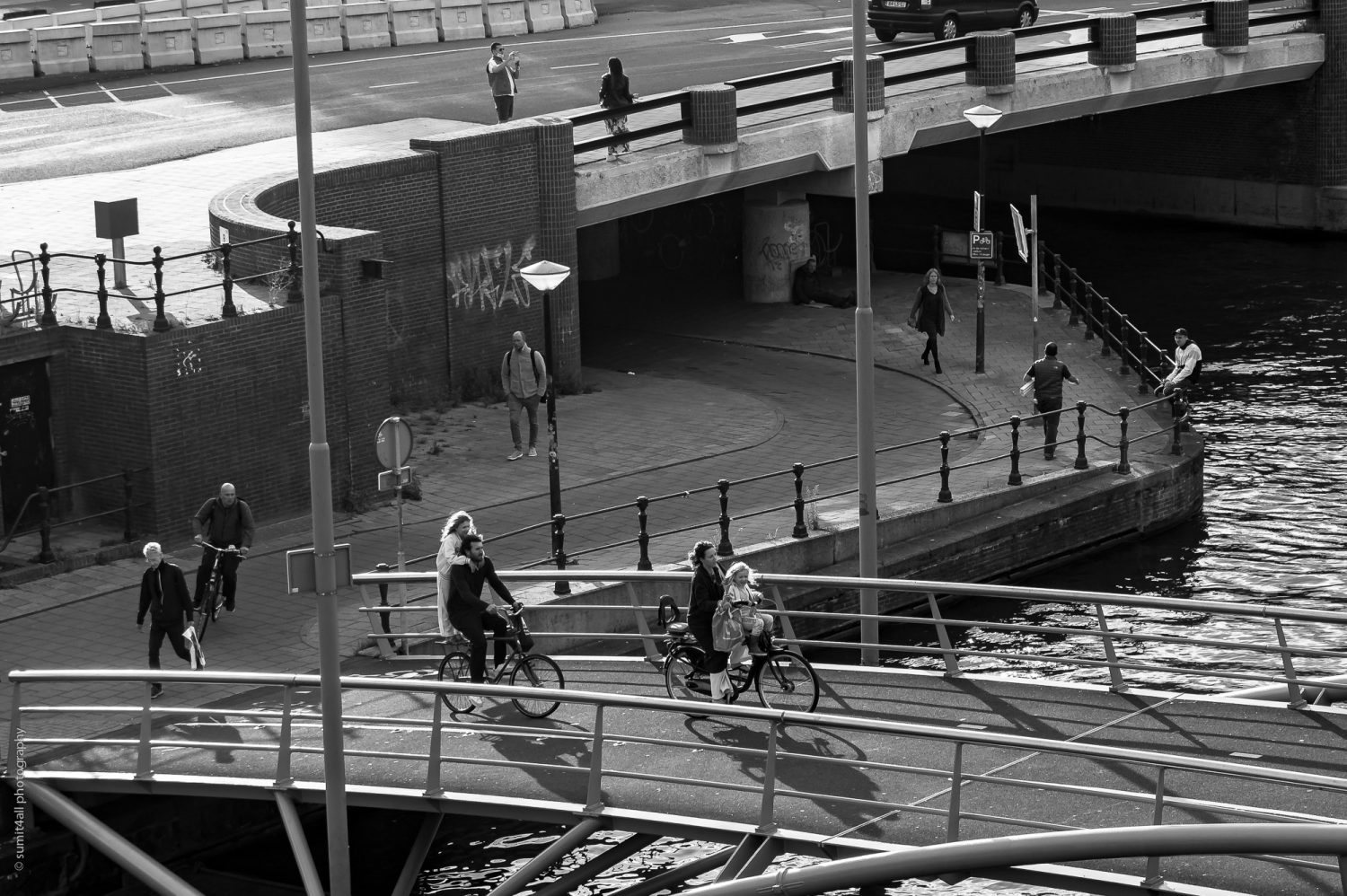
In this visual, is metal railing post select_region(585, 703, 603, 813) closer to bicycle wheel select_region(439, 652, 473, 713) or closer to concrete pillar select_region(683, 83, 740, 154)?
bicycle wheel select_region(439, 652, 473, 713)

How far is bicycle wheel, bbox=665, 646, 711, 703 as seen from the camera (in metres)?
17.2

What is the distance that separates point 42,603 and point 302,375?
4.70 metres

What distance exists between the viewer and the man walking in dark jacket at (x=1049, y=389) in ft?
90.1

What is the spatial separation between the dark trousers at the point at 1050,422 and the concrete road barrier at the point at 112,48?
25.1 meters

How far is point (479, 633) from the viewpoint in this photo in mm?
17359

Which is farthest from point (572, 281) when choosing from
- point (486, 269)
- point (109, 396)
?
point (109, 396)

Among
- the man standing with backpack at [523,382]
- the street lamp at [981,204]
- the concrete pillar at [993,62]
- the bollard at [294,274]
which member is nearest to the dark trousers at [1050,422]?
the street lamp at [981,204]

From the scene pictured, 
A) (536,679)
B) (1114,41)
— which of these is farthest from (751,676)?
(1114,41)

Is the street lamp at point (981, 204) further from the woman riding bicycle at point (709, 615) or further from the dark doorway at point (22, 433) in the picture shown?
the woman riding bicycle at point (709, 615)

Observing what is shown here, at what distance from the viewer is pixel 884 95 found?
3747 centimetres

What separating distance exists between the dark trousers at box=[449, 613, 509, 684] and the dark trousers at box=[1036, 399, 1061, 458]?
11696mm

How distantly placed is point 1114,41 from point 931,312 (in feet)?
37.7

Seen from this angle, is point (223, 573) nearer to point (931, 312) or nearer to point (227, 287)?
point (227, 287)

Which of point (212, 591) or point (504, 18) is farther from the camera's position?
point (504, 18)
